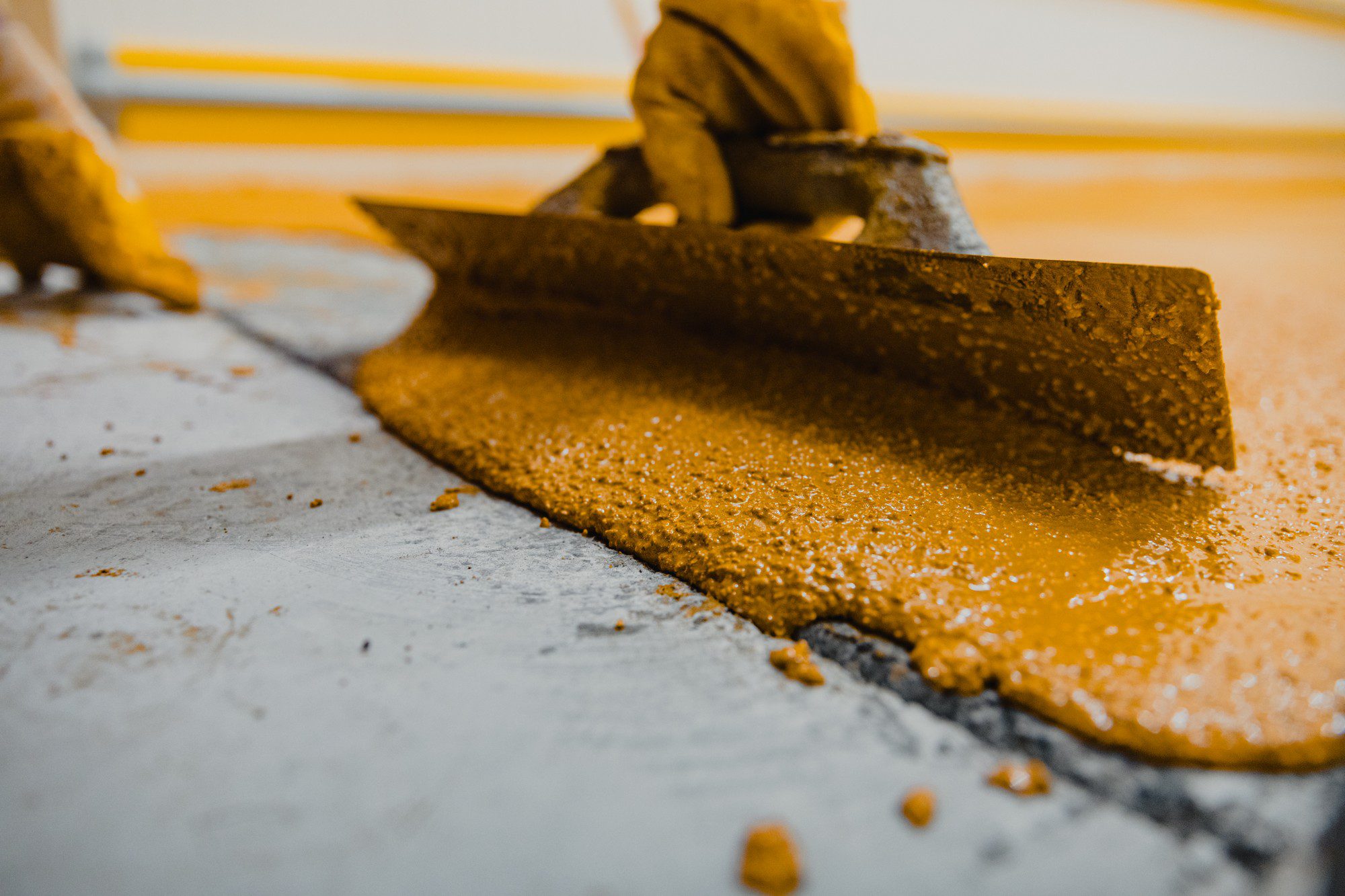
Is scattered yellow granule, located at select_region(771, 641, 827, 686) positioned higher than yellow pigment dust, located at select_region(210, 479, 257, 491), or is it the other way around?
yellow pigment dust, located at select_region(210, 479, 257, 491)

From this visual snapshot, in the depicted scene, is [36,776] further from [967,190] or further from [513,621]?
[967,190]

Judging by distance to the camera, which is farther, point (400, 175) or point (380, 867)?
point (400, 175)

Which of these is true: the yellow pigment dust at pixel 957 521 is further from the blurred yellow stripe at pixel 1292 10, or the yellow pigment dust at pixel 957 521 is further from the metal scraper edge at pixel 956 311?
the blurred yellow stripe at pixel 1292 10

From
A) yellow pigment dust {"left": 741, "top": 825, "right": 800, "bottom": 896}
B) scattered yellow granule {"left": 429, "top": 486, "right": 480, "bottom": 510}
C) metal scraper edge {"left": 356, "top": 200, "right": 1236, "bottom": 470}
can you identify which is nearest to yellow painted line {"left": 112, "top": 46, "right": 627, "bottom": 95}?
metal scraper edge {"left": 356, "top": 200, "right": 1236, "bottom": 470}

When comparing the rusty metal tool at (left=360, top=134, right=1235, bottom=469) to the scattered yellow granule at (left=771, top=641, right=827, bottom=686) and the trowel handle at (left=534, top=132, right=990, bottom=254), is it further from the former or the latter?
the scattered yellow granule at (left=771, top=641, right=827, bottom=686)

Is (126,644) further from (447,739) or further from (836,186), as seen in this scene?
(836,186)

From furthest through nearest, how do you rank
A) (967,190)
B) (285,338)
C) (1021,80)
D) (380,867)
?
(1021,80), (967,190), (285,338), (380,867)

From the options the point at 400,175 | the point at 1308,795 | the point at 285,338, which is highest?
the point at 400,175

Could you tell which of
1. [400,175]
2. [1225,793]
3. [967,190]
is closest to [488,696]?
[1225,793]
